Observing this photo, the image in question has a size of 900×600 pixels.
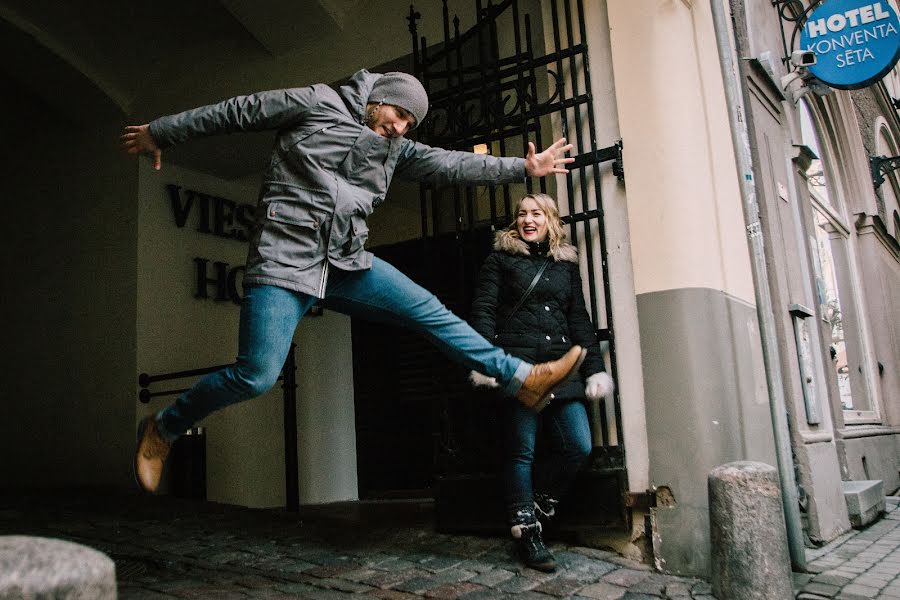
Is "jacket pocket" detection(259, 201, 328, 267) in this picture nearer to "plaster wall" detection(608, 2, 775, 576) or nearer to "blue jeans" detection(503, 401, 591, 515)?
"blue jeans" detection(503, 401, 591, 515)

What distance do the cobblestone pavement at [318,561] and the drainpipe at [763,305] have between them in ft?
2.51

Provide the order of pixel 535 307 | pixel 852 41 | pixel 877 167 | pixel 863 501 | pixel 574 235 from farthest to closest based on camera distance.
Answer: pixel 877 167 → pixel 852 41 → pixel 863 501 → pixel 574 235 → pixel 535 307

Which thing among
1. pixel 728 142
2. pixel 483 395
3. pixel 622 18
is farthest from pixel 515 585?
pixel 622 18

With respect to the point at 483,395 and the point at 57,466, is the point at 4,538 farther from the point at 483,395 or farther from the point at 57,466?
the point at 57,466

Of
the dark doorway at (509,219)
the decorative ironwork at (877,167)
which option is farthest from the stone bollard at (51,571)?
the decorative ironwork at (877,167)

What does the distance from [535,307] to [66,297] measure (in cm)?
558

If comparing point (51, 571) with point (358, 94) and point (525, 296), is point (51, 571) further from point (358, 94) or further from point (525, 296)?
point (525, 296)

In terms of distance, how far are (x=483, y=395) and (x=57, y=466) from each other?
5211 mm

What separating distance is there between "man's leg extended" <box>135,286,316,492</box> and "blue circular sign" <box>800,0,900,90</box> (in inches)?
188

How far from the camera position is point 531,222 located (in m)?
4.18

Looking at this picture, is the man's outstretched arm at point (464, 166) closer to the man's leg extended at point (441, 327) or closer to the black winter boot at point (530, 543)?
the man's leg extended at point (441, 327)

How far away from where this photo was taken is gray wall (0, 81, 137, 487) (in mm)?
7102

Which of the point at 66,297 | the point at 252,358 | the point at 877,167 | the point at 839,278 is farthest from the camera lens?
the point at 877,167

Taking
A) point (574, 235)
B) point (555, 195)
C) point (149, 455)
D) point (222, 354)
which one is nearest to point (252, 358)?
point (149, 455)
